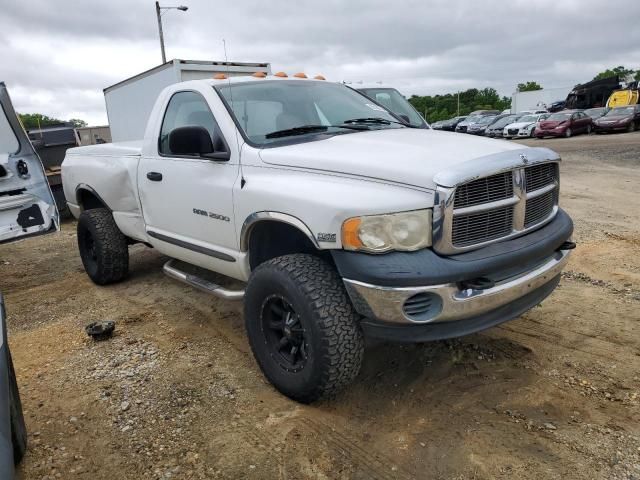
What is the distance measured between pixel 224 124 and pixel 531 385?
2569mm

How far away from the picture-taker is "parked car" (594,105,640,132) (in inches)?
958

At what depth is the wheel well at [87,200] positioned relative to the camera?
5.65 m

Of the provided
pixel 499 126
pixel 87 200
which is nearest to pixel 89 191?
pixel 87 200

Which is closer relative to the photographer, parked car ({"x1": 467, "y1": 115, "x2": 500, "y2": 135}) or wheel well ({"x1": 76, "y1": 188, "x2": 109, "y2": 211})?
wheel well ({"x1": 76, "y1": 188, "x2": 109, "y2": 211})

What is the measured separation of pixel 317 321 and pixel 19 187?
3.81 m

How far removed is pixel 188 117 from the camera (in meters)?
4.10

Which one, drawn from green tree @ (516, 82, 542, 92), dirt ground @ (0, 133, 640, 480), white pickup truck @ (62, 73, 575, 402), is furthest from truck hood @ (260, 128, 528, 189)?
green tree @ (516, 82, 542, 92)

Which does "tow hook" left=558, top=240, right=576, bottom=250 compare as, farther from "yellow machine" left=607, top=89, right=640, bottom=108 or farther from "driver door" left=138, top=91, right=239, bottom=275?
"yellow machine" left=607, top=89, right=640, bottom=108

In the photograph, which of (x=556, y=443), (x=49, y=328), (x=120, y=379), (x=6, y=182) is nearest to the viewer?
(x=556, y=443)

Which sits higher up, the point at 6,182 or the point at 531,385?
the point at 6,182

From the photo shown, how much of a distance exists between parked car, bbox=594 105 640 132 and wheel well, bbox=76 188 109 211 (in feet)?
82.4

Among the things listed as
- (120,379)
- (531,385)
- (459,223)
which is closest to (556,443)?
(531,385)

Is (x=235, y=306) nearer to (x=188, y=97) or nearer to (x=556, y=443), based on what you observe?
(x=188, y=97)

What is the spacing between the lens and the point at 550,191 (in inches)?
132
